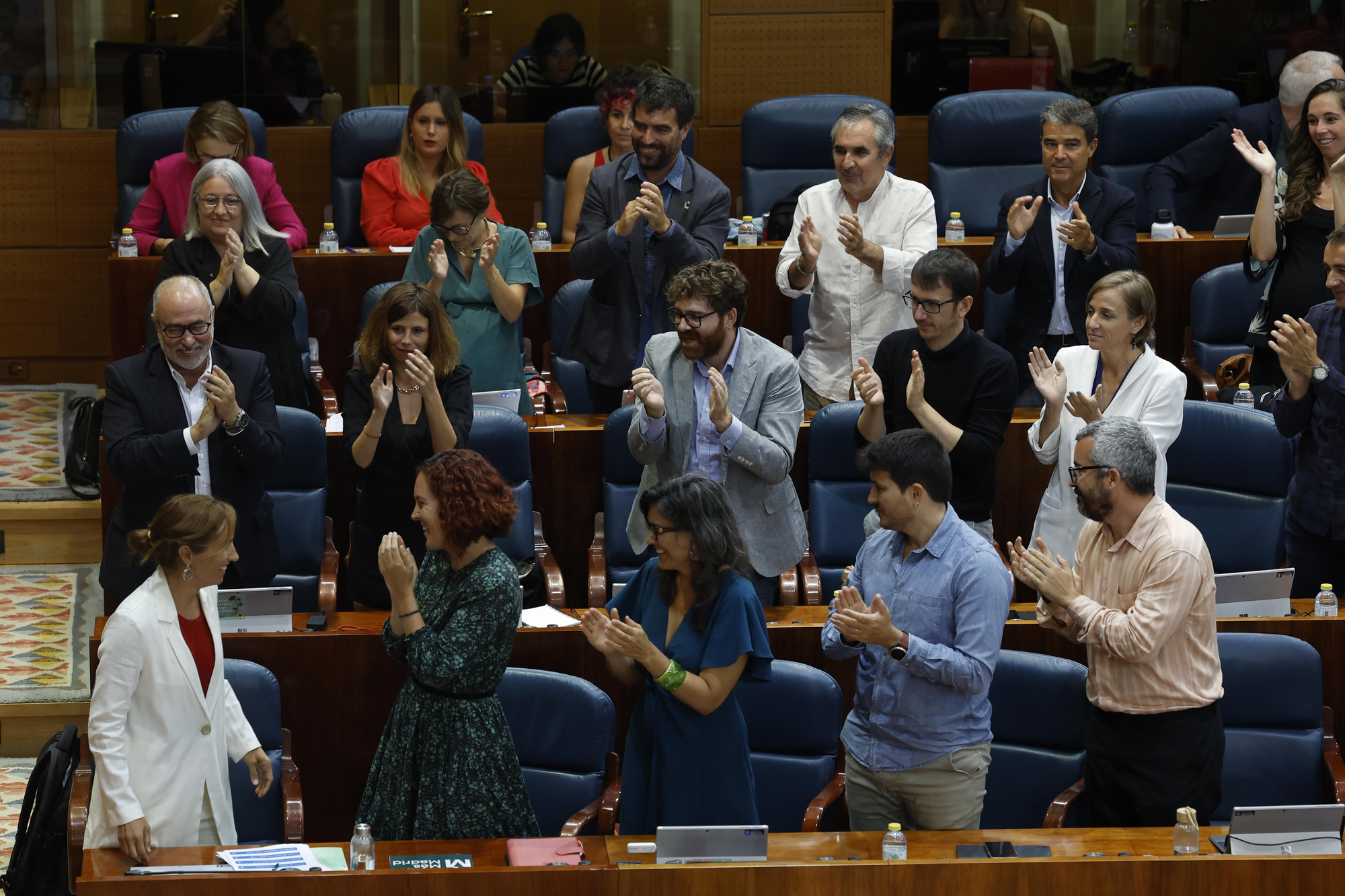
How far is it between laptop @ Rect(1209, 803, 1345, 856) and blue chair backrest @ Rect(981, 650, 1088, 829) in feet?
1.99

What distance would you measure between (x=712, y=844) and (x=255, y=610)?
1.40 m

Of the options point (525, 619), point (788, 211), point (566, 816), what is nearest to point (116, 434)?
point (525, 619)

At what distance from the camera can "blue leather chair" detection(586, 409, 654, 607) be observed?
4340mm

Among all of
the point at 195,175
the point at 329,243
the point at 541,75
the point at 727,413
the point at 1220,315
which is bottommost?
the point at 727,413

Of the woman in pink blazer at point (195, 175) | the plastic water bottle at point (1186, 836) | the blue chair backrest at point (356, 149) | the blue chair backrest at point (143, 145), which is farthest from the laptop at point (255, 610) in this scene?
the blue chair backrest at point (143, 145)

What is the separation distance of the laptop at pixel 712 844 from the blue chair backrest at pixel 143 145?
12.6 feet

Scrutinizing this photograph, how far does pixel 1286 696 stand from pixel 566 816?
1.64 m

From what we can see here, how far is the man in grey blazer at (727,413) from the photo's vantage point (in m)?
3.57

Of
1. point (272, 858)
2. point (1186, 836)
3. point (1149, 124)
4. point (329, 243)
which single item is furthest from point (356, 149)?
point (1186, 836)

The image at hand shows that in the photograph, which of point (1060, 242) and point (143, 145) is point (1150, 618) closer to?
point (1060, 242)

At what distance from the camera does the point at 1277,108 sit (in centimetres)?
590

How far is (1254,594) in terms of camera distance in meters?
3.73

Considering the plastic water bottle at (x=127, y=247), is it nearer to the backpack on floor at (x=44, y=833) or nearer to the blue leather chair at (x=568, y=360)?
the blue leather chair at (x=568, y=360)

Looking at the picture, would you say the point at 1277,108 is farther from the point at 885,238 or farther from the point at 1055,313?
the point at 885,238
